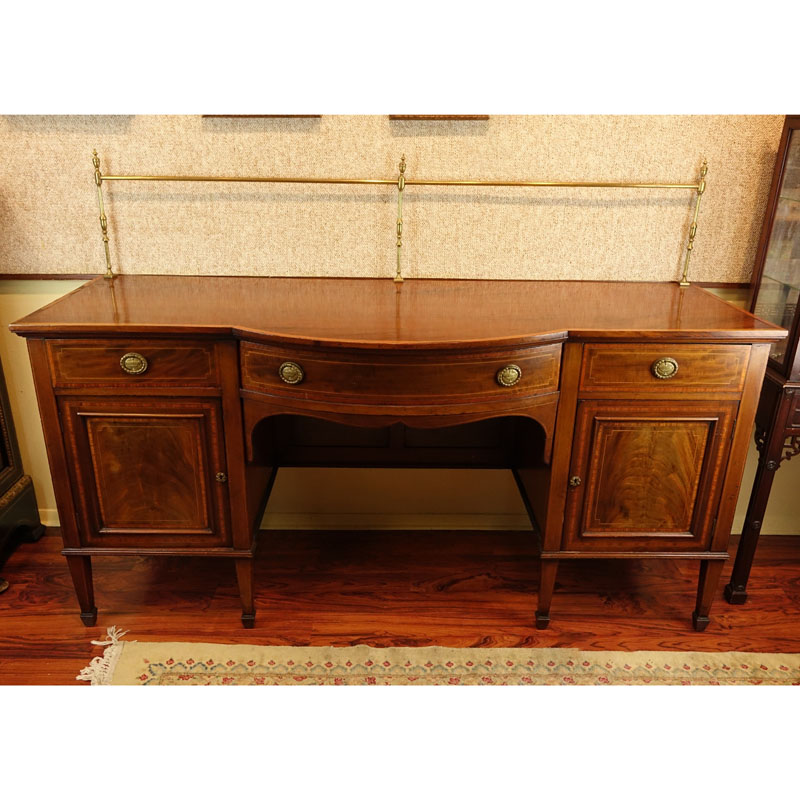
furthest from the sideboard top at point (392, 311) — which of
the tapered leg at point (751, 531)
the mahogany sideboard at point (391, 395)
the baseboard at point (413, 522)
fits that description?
the baseboard at point (413, 522)

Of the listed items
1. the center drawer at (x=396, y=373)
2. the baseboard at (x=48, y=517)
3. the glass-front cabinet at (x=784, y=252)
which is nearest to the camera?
the center drawer at (x=396, y=373)

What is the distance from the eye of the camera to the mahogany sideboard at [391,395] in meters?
1.26

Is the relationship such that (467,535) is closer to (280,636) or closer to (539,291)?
(280,636)

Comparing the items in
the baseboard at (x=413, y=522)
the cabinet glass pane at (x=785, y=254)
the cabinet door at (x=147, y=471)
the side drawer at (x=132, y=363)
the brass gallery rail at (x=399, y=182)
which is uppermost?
the brass gallery rail at (x=399, y=182)

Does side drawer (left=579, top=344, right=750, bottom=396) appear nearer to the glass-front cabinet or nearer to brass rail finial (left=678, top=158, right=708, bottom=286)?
the glass-front cabinet

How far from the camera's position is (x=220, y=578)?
172 centimetres

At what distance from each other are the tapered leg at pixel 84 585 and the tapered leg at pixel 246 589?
1.11 ft

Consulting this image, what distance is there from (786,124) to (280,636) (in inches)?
63.6

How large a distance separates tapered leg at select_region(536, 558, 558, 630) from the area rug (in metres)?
0.07

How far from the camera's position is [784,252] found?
61.1 inches

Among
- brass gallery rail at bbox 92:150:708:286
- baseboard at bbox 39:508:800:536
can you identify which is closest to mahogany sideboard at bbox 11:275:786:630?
brass gallery rail at bbox 92:150:708:286

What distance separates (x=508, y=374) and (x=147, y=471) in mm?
761

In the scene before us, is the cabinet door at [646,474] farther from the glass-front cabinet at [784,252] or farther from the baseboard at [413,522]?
the baseboard at [413,522]

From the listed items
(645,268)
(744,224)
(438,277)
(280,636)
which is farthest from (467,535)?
(744,224)
